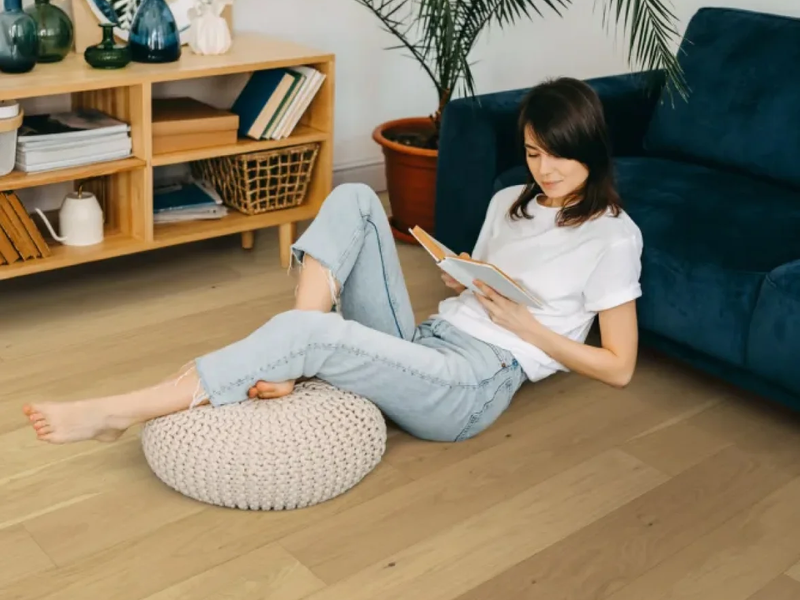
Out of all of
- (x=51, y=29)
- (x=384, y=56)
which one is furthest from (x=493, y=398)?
(x=384, y=56)

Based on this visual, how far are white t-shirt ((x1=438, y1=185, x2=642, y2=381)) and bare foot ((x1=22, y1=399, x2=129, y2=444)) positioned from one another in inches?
28.2

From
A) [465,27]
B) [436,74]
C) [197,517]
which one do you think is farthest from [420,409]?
[436,74]

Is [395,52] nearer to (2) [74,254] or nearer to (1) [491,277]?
(2) [74,254]

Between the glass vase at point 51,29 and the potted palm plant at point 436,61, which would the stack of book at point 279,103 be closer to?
the potted palm plant at point 436,61

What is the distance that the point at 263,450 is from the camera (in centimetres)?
183

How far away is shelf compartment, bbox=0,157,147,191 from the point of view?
8.07ft

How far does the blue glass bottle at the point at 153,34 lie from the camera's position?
8.75 feet

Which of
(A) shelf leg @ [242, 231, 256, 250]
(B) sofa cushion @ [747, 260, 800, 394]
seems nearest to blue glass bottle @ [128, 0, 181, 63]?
(A) shelf leg @ [242, 231, 256, 250]

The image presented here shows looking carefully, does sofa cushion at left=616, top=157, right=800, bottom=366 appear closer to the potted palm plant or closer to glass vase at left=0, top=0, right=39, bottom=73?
the potted palm plant

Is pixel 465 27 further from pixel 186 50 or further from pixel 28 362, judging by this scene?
pixel 28 362

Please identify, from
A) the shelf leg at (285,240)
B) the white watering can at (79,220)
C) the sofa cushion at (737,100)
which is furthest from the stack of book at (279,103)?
the sofa cushion at (737,100)

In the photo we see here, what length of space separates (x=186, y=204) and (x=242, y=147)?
0.75 feet

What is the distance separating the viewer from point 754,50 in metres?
2.68

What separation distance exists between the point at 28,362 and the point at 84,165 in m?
0.51
